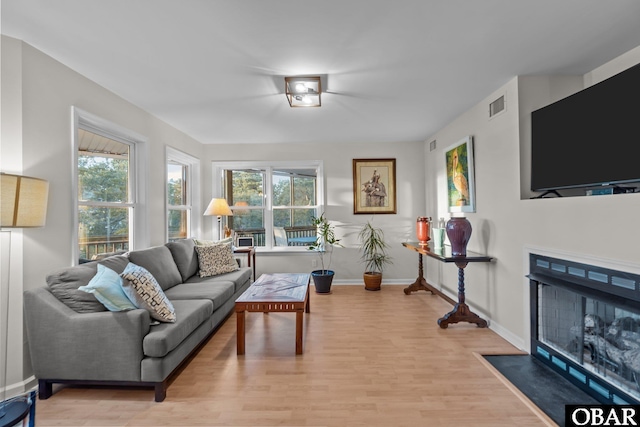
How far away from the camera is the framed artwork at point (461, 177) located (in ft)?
11.7

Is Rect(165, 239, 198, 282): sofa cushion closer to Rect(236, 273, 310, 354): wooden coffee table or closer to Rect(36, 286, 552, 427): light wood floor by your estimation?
Rect(36, 286, 552, 427): light wood floor

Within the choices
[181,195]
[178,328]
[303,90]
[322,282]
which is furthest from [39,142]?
[322,282]

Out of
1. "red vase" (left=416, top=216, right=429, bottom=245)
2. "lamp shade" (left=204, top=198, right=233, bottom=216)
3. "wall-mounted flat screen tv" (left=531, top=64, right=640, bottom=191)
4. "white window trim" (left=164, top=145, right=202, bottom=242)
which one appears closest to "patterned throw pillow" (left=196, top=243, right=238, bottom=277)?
"lamp shade" (left=204, top=198, right=233, bottom=216)

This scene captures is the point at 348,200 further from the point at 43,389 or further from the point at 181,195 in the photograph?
the point at 43,389

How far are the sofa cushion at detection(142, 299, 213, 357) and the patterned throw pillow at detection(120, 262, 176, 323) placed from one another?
79 millimetres

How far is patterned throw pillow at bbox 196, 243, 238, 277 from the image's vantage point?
3.88m

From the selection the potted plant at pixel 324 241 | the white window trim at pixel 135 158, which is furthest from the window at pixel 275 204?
the white window trim at pixel 135 158

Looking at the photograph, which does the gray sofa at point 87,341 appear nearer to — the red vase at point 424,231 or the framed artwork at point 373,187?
the red vase at point 424,231

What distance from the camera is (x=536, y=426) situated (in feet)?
5.80

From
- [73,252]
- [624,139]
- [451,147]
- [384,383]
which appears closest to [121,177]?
[73,252]

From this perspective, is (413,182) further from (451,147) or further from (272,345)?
(272,345)

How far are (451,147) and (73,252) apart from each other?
4267 millimetres

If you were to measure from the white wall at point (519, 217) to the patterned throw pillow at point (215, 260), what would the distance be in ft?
10.1

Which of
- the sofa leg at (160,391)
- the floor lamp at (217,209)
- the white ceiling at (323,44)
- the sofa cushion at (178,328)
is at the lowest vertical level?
the sofa leg at (160,391)
